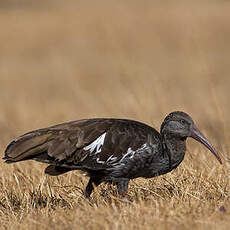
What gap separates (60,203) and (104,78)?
12.9m

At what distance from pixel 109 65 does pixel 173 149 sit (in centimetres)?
1447

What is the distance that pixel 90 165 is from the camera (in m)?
5.29

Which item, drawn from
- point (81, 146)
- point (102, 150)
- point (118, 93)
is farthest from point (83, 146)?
point (118, 93)

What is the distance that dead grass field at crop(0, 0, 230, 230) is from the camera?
4785 mm

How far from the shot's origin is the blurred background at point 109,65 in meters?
13.1

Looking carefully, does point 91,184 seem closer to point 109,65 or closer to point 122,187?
point 122,187

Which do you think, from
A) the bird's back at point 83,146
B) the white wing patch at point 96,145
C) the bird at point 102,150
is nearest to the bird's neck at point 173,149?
the bird at point 102,150

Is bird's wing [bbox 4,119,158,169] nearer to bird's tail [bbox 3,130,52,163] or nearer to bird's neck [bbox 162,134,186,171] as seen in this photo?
bird's tail [bbox 3,130,52,163]

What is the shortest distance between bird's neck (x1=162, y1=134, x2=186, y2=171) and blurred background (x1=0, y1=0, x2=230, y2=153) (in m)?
3.48

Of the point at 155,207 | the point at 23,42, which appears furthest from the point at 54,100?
the point at 155,207

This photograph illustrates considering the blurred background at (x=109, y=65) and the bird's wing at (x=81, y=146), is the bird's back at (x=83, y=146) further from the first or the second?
the blurred background at (x=109, y=65)

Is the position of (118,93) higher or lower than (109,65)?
lower

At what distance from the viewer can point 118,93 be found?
51.8 ft

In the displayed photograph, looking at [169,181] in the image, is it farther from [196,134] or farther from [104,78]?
[104,78]
